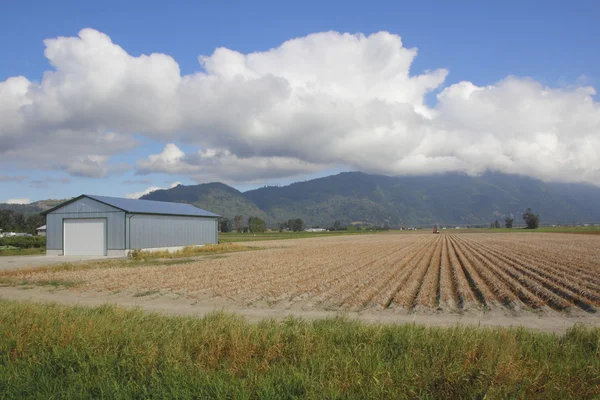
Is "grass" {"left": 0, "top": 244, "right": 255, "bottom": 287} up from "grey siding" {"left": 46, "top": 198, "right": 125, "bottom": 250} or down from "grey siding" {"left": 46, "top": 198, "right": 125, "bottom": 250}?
down

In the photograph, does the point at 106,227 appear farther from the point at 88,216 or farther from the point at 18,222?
the point at 18,222

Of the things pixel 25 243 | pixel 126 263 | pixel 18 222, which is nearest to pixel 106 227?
pixel 126 263

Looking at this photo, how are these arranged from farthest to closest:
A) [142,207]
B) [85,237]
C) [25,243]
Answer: [25,243]
[142,207]
[85,237]

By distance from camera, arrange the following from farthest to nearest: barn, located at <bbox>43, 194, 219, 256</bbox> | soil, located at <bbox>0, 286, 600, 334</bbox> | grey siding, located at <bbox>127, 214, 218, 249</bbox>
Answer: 1. grey siding, located at <bbox>127, 214, 218, 249</bbox>
2. barn, located at <bbox>43, 194, 219, 256</bbox>
3. soil, located at <bbox>0, 286, 600, 334</bbox>

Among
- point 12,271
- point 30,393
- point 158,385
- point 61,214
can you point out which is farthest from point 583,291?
point 61,214

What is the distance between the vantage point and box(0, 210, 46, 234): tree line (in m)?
132

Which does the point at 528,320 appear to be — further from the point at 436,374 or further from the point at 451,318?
the point at 436,374

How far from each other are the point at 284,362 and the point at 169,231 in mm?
40752

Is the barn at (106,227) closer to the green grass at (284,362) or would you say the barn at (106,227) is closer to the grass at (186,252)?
the grass at (186,252)

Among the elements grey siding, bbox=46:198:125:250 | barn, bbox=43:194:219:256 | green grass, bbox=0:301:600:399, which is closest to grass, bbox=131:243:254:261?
barn, bbox=43:194:219:256

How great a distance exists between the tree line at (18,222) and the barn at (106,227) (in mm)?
99749

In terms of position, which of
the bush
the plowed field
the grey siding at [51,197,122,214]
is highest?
the grey siding at [51,197,122,214]

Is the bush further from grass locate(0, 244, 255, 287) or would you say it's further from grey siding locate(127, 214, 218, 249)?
grass locate(0, 244, 255, 287)

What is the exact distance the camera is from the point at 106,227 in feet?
131
